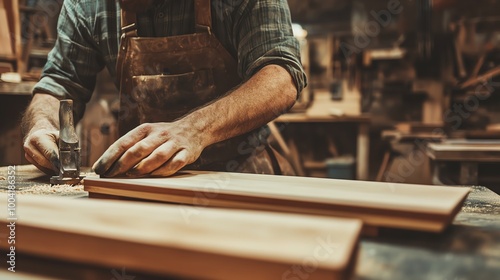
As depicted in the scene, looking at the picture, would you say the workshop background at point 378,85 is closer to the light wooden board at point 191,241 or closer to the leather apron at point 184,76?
the leather apron at point 184,76

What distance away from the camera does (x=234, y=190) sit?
3.85 feet

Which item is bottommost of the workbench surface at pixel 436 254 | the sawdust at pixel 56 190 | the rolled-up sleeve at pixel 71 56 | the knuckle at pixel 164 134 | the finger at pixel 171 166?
the sawdust at pixel 56 190

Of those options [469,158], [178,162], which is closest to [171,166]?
[178,162]

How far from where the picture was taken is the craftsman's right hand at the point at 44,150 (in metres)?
1.77

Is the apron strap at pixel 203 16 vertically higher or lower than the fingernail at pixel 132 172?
higher

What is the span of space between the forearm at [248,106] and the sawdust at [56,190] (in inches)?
17.6

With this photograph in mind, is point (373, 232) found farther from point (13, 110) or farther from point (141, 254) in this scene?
point (13, 110)

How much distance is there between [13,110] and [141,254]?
2520 millimetres

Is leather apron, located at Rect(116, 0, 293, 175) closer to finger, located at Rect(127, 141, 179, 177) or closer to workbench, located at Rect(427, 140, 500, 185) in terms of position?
finger, located at Rect(127, 141, 179, 177)

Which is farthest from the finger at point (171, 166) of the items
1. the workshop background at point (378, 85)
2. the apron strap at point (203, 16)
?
the workshop background at point (378, 85)

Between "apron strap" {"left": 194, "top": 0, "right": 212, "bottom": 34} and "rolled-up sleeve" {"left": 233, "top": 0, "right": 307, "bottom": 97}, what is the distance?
12cm

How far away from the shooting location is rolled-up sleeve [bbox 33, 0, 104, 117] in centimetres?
232

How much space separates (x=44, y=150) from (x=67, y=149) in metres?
0.22

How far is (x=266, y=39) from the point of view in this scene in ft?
6.51
